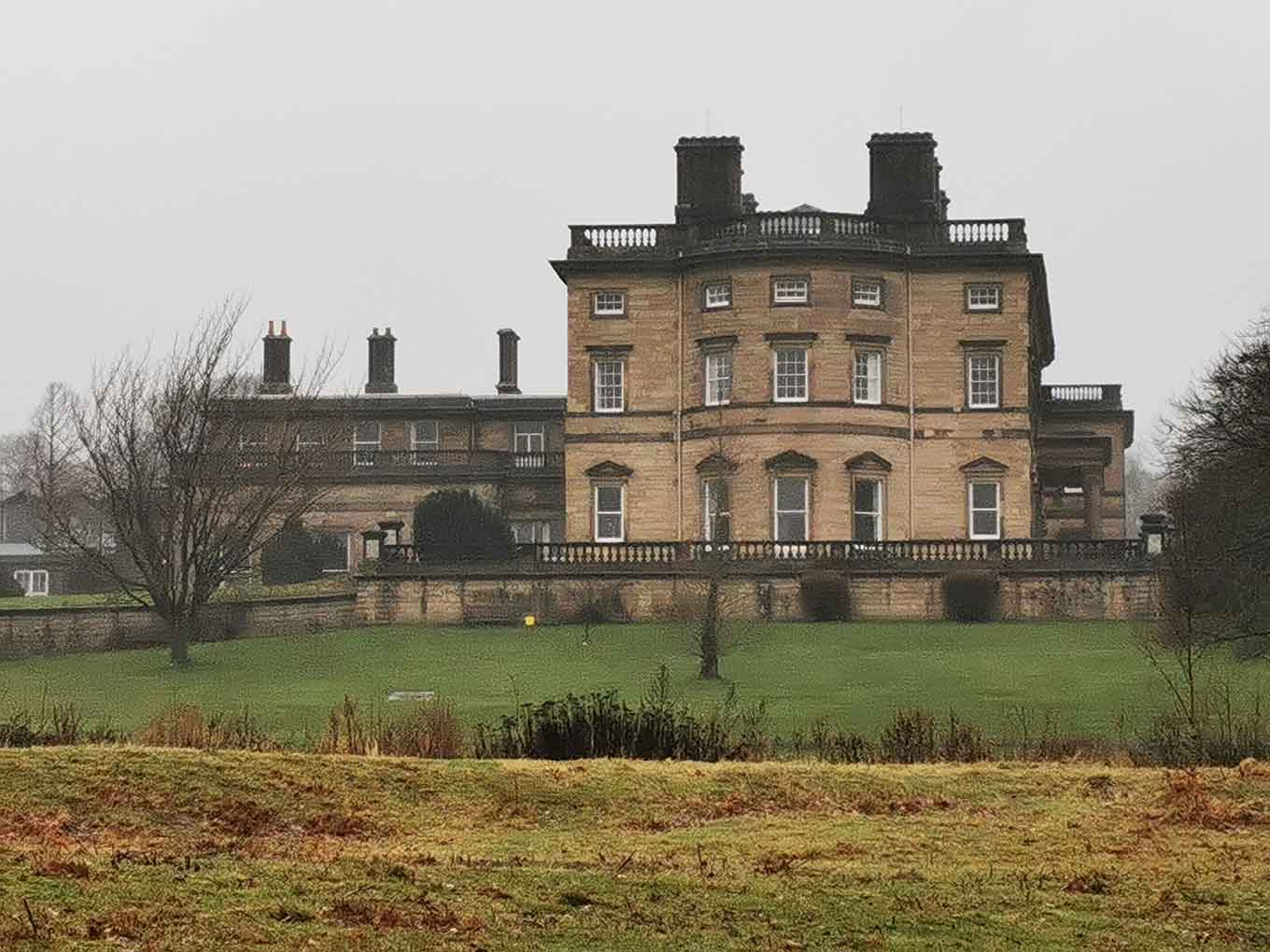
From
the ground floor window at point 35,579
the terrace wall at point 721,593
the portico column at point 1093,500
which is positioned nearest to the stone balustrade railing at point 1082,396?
the portico column at point 1093,500

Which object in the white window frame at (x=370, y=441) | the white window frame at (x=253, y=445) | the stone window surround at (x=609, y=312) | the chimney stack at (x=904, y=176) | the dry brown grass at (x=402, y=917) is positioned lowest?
the dry brown grass at (x=402, y=917)

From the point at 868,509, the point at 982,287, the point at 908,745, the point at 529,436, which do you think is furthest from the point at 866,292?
the point at 908,745

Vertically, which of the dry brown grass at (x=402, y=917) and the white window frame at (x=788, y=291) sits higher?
the white window frame at (x=788, y=291)

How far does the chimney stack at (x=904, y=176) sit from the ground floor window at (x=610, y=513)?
34.7 ft

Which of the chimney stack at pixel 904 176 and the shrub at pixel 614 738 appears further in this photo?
the chimney stack at pixel 904 176

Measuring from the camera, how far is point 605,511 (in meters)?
59.1

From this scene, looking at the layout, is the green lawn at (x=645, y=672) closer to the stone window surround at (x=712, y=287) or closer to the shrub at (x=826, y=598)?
the shrub at (x=826, y=598)

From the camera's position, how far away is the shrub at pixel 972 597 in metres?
48.0

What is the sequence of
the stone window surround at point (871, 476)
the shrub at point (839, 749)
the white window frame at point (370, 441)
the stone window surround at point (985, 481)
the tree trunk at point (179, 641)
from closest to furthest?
the shrub at point (839, 749) < the tree trunk at point (179, 641) < the stone window surround at point (871, 476) < the stone window surround at point (985, 481) < the white window frame at point (370, 441)

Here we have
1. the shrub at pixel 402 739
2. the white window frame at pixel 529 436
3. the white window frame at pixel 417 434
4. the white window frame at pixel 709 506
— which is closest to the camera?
the shrub at pixel 402 739

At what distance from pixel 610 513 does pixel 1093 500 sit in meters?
16.0

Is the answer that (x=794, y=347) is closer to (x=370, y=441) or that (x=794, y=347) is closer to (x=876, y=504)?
(x=876, y=504)

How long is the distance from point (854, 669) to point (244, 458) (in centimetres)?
1634

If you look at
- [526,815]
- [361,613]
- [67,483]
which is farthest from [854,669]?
[67,483]
